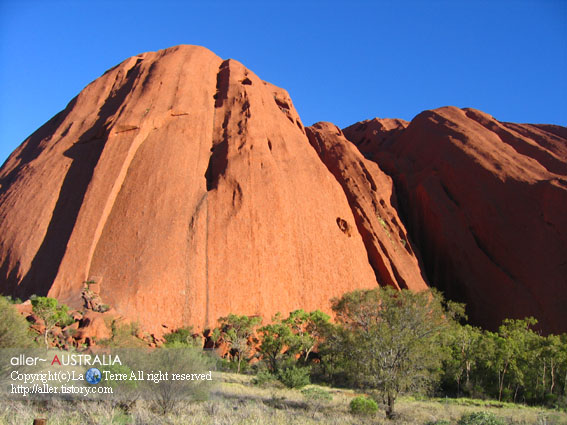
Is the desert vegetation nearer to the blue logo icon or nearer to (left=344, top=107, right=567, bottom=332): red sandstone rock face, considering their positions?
the blue logo icon

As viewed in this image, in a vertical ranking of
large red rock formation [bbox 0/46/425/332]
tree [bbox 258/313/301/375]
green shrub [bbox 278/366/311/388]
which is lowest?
green shrub [bbox 278/366/311/388]

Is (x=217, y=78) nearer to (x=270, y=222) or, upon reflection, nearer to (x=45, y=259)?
(x=270, y=222)

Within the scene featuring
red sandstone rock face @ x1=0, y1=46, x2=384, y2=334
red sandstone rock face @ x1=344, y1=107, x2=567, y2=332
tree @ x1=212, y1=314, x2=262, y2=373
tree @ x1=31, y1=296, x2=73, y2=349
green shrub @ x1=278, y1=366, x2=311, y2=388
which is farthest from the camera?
red sandstone rock face @ x1=344, y1=107, x2=567, y2=332

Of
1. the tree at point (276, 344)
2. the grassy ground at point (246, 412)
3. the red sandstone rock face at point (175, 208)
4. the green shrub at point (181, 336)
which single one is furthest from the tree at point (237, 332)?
the grassy ground at point (246, 412)

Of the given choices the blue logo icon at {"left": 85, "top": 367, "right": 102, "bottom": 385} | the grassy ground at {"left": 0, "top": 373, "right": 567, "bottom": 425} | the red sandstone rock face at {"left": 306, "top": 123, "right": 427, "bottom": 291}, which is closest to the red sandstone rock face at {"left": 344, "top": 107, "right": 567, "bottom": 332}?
the red sandstone rock face at {"left": 306, "top": 123, "right": 427, "bottom": 291}

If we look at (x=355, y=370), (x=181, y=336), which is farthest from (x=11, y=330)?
(x=181, y=336)

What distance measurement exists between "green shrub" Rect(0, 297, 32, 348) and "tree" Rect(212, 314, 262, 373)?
13865 mm

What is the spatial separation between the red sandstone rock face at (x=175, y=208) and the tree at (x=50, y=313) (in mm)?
2018

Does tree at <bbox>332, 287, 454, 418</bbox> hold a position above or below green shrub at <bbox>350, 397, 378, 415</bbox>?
above

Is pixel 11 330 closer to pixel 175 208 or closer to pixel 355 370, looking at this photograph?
pixel 355 370

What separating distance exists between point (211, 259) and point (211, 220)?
10.6ft

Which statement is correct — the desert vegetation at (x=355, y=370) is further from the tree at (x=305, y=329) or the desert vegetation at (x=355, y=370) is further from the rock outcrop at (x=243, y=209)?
the rock outcrop at (x=243, y=209)

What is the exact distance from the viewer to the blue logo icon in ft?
40.7

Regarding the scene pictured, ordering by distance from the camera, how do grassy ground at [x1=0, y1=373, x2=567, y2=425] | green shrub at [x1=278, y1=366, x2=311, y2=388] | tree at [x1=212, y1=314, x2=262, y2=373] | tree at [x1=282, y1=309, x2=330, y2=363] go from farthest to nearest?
1. tree at [x1=282, y1=309, x2=330, y2=363]
2. tree at [x1=212, y1=314, x2=262, y2=373]
3. green shrub at [x1=278, y1=366, x2=311, y2=388]
4. grassy ground at [x1=0, y1=373, x2=567, y2=425]
